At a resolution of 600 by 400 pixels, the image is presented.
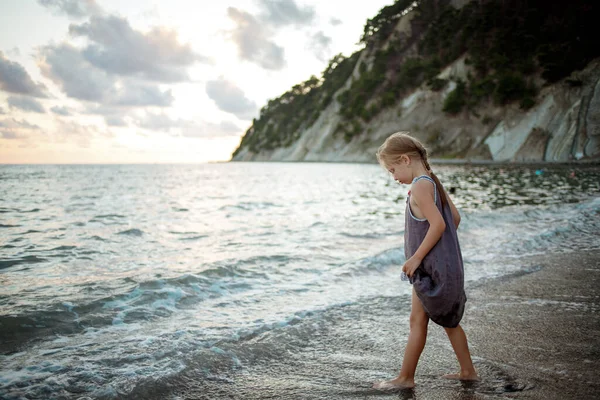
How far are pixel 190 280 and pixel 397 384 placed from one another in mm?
3621

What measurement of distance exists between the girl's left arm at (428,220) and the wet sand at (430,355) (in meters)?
0.81

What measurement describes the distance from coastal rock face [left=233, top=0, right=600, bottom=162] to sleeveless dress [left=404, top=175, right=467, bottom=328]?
41616 mm

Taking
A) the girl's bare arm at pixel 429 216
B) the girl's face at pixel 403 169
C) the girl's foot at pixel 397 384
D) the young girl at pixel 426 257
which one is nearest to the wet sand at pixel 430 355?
the girl's foot at pixel 397 384

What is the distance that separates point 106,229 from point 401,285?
7518mm

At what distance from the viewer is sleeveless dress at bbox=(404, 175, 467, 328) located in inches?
99.6

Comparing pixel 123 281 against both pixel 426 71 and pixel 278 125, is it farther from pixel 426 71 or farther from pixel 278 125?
pixel 278 125

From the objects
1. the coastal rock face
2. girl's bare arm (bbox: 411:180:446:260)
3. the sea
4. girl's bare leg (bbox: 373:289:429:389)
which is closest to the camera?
girl's bare arm (bbox: 411:180:446:260)

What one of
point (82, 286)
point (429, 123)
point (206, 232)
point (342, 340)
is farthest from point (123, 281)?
point (429, 123)

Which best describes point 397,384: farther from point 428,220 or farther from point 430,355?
point 428,220

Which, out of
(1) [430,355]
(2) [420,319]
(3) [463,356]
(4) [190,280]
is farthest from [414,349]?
(4) [190,280]

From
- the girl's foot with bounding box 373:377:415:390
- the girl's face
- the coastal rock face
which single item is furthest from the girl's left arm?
the coastal rock face

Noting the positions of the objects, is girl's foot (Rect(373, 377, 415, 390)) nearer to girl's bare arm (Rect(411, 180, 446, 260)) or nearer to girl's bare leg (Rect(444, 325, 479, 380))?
girl's bare leg (Rect(444, 325, 479, 380))

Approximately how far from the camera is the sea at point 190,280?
3.21 meters

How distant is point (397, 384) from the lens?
8.64ft
